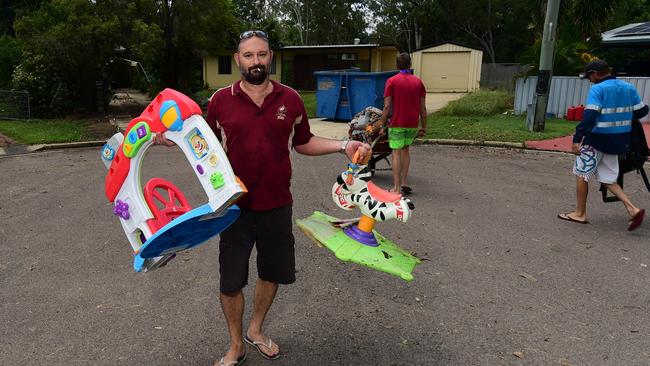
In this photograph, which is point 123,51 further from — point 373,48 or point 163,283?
point 373,48

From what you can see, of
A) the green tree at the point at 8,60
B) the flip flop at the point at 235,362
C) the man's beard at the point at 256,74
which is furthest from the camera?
the green tree at the point at 8,60

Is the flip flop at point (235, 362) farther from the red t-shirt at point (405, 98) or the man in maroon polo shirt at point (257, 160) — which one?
the red t-shirt at point (405, 98)

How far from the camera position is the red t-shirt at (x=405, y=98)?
22.0 feet

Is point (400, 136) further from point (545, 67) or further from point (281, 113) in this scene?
point (545, 67)

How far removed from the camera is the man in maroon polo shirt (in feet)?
9.28

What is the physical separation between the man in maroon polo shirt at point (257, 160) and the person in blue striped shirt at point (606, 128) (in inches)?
147

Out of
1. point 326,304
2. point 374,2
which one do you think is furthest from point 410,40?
point 326,304

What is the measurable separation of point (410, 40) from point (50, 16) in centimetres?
3702

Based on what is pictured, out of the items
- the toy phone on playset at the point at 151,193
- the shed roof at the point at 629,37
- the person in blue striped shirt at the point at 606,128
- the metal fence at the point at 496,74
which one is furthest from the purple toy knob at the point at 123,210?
the metal fence at the point at 496,74

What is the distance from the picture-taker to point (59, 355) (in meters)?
3.19

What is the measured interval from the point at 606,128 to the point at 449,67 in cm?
2749

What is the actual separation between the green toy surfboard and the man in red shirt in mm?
3700

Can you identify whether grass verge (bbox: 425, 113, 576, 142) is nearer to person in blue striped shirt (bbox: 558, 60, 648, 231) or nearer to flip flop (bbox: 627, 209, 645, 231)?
person in blue striped shirt (bbox: 558, 60, 648, 231)

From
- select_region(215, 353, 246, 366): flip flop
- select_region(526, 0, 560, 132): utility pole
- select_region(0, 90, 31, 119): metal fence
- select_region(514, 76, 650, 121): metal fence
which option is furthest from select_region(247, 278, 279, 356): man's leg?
select_region(0, 90, 31, 119): metal fence
